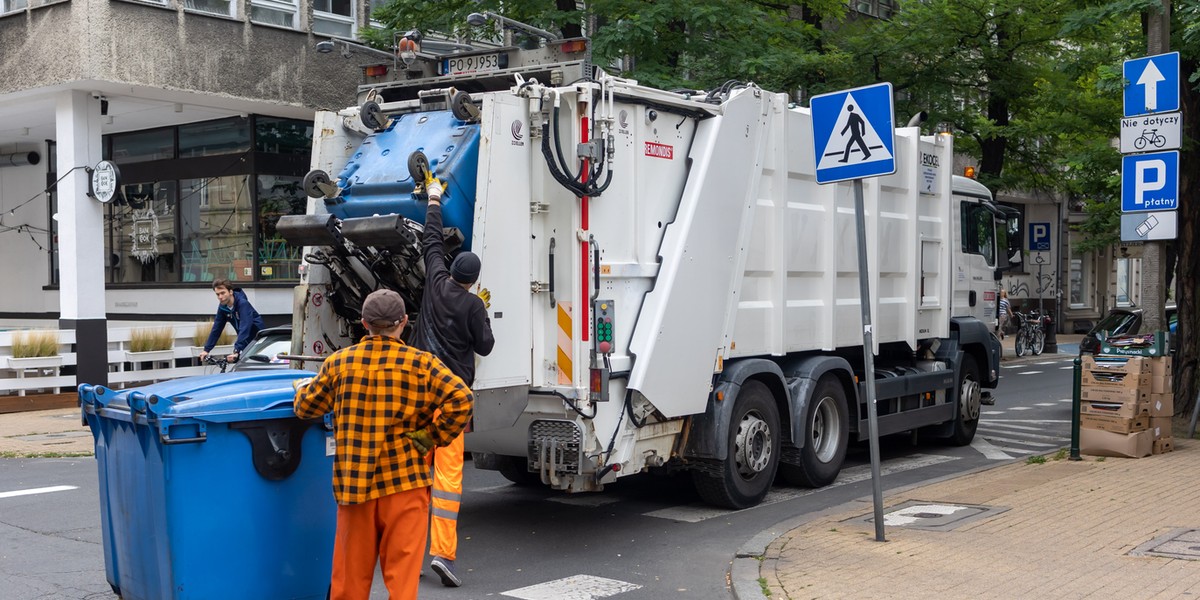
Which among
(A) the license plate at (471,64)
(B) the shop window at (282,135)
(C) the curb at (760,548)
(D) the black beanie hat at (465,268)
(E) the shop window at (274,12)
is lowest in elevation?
(C) the curb at (760,548)

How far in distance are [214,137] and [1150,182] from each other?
1404 centimetres

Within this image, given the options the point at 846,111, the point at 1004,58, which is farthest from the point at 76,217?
the point at 1004,58

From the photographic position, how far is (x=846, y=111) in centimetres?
772

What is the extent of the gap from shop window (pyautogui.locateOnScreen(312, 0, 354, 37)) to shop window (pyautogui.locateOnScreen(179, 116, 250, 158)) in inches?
73.6

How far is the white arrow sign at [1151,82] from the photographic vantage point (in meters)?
11.3

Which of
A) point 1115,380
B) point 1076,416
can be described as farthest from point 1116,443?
point 1115,380

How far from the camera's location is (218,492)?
518 cm

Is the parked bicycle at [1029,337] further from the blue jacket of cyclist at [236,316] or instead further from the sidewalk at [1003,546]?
the blue jacket of cyclist at [236,316]

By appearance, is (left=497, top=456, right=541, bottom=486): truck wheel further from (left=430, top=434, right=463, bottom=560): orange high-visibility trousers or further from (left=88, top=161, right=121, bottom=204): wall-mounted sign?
(left=88, top=161, right=121, bottom=204): wall-mounted sign

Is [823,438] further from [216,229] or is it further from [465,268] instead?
[216,229]

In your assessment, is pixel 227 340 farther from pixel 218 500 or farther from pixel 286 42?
pixel 218 500

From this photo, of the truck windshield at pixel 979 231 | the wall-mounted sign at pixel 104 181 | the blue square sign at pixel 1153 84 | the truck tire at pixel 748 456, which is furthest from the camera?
the wall-mounted sign at pixel 104 181

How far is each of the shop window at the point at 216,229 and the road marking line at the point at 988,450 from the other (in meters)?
11.5

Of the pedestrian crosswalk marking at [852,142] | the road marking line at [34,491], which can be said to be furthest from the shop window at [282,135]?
the pedestrian crosswalk marking at [852,142]
